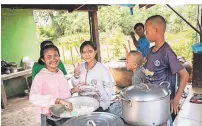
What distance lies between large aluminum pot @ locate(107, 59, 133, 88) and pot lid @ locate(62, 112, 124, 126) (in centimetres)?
387

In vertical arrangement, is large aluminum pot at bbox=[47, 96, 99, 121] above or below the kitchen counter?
above

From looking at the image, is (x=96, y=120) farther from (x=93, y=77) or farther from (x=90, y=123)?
(x=93, y=77)

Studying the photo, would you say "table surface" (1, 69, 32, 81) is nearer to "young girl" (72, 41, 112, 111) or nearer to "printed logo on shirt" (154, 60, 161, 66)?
"young girl" (72, 41, 112, 111)

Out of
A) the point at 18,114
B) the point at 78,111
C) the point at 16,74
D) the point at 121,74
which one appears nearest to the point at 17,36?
the point at 16,74

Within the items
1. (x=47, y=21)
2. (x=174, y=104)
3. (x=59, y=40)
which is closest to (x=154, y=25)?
(x=174, y=104)

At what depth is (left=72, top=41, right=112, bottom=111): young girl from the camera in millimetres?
1896

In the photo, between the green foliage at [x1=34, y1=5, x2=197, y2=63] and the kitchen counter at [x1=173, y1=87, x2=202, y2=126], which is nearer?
the kitchen counter at [x1=173, y1=87, x2=202, y2=126]

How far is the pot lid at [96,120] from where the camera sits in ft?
4.12

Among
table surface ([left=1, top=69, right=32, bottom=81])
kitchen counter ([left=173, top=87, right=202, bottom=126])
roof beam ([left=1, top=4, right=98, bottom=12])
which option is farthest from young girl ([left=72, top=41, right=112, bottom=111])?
table surface ([left=1, top=69, right=32, bottom=81])

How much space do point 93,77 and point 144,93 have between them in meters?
0.73

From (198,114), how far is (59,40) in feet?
25.3

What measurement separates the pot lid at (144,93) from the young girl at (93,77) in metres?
0.53

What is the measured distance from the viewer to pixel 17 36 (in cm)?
569

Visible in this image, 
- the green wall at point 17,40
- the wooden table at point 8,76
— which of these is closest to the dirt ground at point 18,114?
the wooden table at point 8,76
